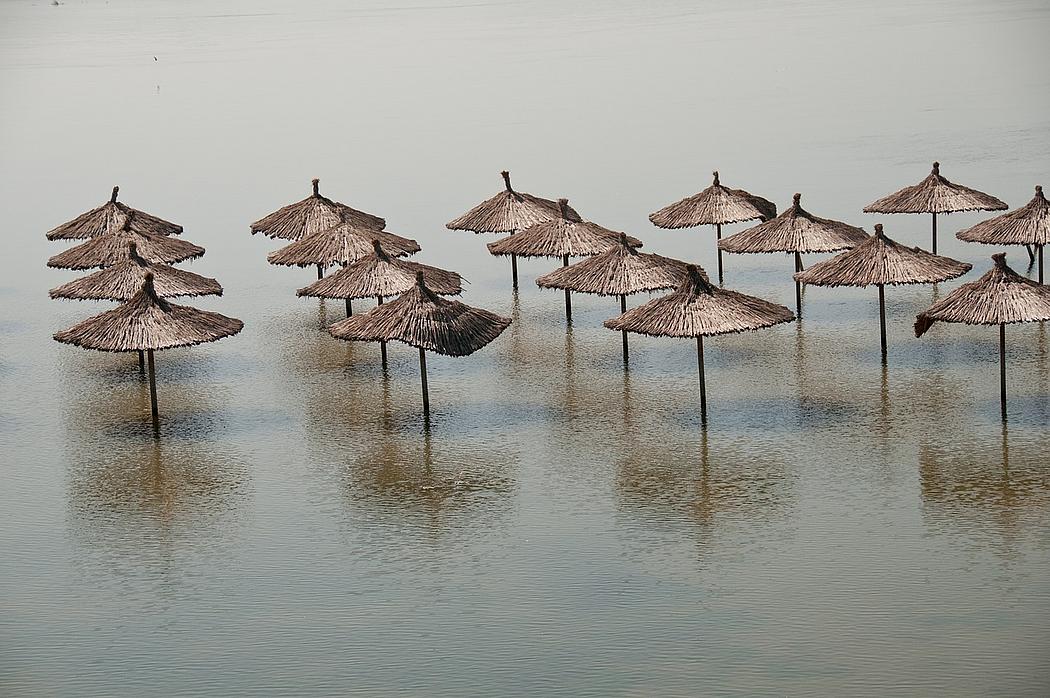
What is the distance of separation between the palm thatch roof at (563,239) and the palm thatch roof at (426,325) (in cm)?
475

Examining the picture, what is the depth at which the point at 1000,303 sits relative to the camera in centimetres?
2231

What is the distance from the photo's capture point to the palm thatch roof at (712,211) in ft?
101

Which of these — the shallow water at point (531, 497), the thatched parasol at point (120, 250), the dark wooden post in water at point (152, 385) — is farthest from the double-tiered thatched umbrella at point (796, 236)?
the dark wooden post in water at point (152, 385)

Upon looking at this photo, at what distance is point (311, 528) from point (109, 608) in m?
2.94

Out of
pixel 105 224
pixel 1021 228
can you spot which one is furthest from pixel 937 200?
pixel 105 224

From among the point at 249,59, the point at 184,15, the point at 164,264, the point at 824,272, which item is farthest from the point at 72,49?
the point at 824,272

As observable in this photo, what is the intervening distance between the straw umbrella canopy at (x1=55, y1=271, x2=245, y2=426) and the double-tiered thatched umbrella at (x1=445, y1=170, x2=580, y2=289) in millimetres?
8449

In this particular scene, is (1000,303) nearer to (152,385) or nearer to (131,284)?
(152,385)

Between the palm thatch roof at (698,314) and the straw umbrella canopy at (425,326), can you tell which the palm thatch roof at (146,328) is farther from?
the palm thatch roof at (698,314)

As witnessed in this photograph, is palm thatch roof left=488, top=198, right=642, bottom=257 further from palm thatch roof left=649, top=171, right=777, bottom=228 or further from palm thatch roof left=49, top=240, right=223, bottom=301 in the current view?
palm thatch roof left=49, top=240, right=223, bottom=301

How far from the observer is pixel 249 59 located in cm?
8900

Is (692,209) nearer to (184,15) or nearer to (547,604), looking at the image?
(547,604)

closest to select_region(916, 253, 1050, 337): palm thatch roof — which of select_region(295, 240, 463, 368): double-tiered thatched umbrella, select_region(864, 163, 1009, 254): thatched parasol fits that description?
select_region(295, 240, 463, 368): double-tiered thatched umbrella

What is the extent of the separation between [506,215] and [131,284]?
25.2 feet
